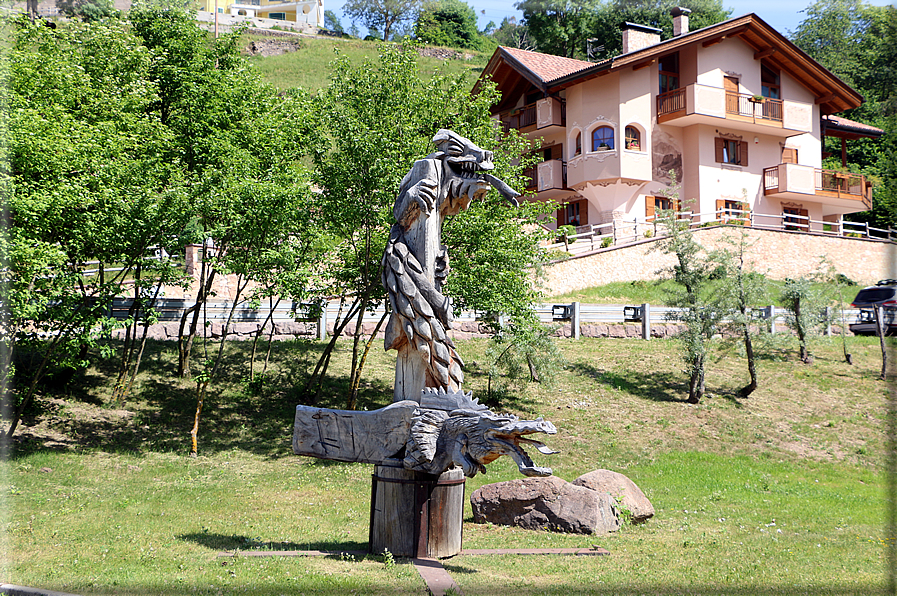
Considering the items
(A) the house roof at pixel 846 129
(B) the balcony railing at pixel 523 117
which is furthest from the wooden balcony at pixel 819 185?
(B) the balcony railing at pixel 523 117

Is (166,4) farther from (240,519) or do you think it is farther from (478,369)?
(240,519)

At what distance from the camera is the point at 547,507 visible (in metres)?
10.9

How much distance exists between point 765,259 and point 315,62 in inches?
2274

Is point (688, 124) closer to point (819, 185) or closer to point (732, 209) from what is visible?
point (732, 209)

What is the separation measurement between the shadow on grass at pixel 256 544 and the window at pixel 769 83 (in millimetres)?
37098

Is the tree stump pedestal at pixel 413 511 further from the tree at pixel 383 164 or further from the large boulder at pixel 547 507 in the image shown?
the tree at pixel 383 164

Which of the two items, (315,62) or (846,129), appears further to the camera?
(315,62)

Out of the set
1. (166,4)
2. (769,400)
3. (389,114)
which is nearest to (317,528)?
(389,114)

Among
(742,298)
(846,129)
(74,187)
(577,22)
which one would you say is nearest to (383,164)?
(74,187)

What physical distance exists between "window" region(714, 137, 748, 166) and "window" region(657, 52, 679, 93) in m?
3.72

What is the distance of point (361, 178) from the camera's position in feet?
53.9

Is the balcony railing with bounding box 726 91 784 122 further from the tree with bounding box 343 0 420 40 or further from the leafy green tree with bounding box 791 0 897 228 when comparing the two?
the tree with bounding box 343 0 420 40

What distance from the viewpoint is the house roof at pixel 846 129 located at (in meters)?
41.8

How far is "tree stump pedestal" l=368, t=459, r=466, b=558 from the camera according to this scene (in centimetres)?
773
